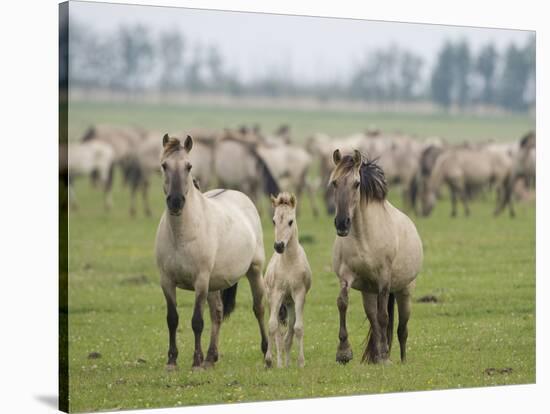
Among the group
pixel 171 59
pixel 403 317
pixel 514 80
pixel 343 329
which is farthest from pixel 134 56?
pixel 514 80

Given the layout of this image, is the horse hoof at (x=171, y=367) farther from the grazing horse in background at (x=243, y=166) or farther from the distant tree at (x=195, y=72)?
the distant tree at (x=195, y=72)

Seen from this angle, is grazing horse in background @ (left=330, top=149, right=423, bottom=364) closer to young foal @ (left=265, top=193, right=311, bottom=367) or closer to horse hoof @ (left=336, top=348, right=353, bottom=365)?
horse hoof @ (left=336, top=348, right=353, bottom=365)

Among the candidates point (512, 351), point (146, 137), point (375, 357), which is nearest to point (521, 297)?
point (512, 351)

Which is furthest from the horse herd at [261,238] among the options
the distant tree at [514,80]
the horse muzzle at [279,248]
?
the distant tree at [514,80]

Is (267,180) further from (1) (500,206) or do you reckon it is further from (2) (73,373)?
(2) (73,373)

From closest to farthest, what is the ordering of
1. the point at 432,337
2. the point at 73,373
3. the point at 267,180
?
the point at 73,373 < the point at 432,337 < the point at 267,180

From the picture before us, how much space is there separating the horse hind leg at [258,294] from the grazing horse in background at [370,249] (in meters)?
0.83

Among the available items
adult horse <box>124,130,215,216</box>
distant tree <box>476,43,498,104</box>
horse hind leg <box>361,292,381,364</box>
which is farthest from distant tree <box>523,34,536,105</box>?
adult horse <box>124,130,215,216</box>

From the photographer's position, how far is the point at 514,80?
1573 cm

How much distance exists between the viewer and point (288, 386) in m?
13.4

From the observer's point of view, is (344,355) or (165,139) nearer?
(165,139)

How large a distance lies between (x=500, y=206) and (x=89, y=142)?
621 cm

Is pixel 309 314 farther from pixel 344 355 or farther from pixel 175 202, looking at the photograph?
pixel 175 202

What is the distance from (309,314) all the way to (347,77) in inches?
114
